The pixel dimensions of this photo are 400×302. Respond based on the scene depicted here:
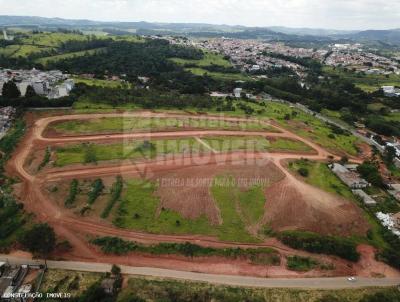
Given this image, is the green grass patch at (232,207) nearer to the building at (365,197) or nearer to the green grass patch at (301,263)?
the green grass patch at (301,263)

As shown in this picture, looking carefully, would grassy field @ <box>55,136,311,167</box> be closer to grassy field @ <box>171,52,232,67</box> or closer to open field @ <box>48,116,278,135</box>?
open field @ <box>48,116,278,135</box>

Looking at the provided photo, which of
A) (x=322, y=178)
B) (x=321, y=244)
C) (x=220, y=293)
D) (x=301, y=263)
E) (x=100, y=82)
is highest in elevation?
(x=100, y=82)

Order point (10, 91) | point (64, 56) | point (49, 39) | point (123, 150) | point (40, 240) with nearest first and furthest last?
point (40, 240), point (123, 150), point (10, 91), point (64, 56), point (49, 39)

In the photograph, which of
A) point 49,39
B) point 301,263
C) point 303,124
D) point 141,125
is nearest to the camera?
point 301,263

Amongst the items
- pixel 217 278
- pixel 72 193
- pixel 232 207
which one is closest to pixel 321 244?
pixel 232 207

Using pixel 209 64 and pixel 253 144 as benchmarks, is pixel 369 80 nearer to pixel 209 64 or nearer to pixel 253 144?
pixel 209 64

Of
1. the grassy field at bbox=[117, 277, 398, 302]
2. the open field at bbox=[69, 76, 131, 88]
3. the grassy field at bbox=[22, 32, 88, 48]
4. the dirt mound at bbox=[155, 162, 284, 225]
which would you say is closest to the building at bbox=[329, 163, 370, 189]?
the dirt mound at bbox=[155, 162, 284, 225]

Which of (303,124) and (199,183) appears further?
(303,124)
